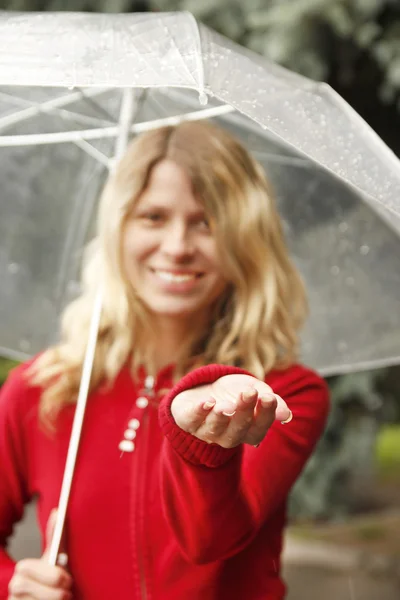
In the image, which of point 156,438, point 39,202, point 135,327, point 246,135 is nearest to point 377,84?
point 246,135

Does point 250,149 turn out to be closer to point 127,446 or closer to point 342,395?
point 127,446

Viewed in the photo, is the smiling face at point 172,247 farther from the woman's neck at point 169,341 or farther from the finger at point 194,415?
the finger at point 194,415

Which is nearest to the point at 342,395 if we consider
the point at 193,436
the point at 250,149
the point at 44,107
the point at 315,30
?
the point at 315,30

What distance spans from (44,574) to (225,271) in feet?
2.86

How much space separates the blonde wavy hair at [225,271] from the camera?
7.12 feet

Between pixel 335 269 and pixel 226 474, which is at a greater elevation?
pixel 226 474

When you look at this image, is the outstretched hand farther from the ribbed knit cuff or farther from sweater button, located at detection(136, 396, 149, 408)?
sweater button, located at detection(136, 396, 149, 408)

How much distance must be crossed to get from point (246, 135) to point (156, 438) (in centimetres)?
99

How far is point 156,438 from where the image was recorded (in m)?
2.12

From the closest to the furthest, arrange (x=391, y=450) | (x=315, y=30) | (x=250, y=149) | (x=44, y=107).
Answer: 1. (x=44, y=107)
2. (x=250, y=149)
3. (x=315, y=30)
4. (x=391, y=450)

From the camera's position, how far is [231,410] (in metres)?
1.30

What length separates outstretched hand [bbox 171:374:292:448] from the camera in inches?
51.5

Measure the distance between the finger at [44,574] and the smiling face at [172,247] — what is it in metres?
0.68

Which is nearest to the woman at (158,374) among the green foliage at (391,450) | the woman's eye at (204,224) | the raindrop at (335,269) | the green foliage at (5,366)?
the woman's eye at (204,224)
